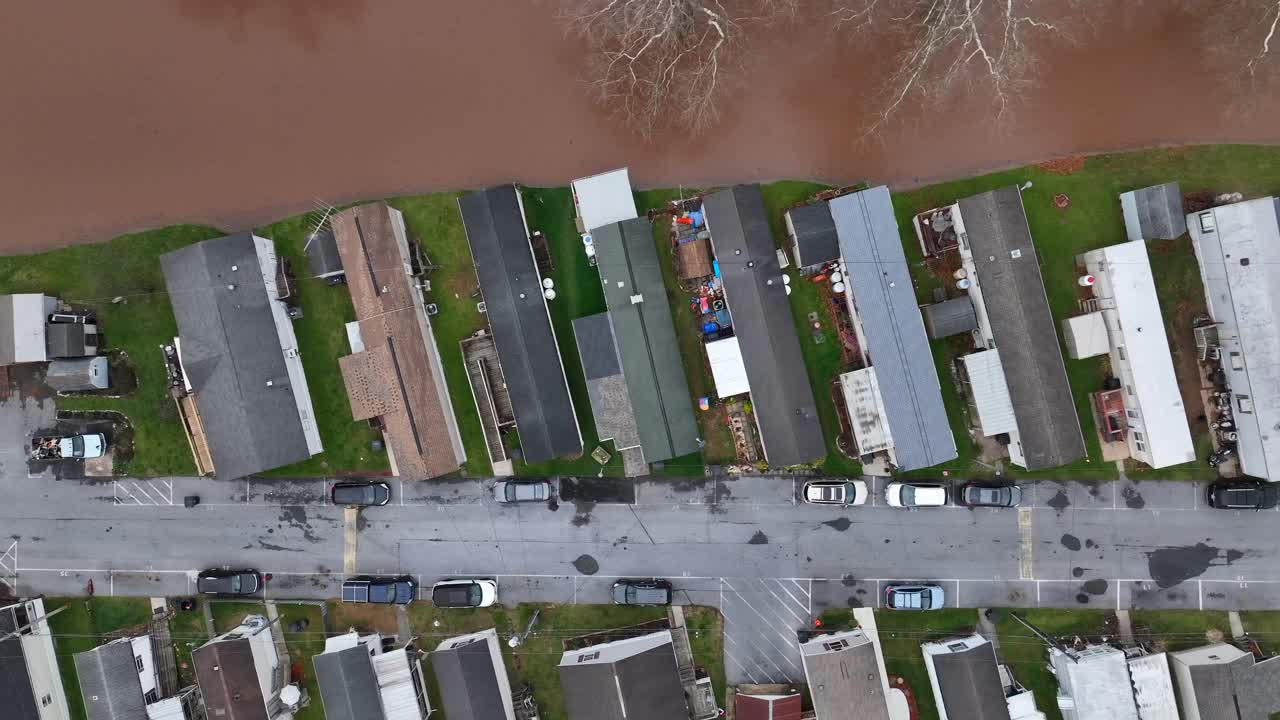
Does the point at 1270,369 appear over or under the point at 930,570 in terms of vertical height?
over

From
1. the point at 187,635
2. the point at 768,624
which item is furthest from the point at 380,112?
the point at 768,624

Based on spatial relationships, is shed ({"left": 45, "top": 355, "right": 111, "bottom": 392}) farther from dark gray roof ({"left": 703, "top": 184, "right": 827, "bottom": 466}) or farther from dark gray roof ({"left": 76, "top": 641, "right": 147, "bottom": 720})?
dark gray roof ({"left": 703, "top": 184, "right": 827, "bottom": 466})

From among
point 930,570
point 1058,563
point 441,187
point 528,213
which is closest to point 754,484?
point 930,570

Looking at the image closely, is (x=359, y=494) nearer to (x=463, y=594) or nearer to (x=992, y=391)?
(x=463, y=594)

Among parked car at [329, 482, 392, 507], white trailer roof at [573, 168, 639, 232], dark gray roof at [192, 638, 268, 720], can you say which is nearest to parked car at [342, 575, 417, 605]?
parked car at [329, 482, 392, 507]

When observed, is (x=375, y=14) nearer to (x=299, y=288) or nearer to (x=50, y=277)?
(x=299, y=288)

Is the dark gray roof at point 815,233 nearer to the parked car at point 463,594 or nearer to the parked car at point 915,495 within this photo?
the parked car at point 915,495
